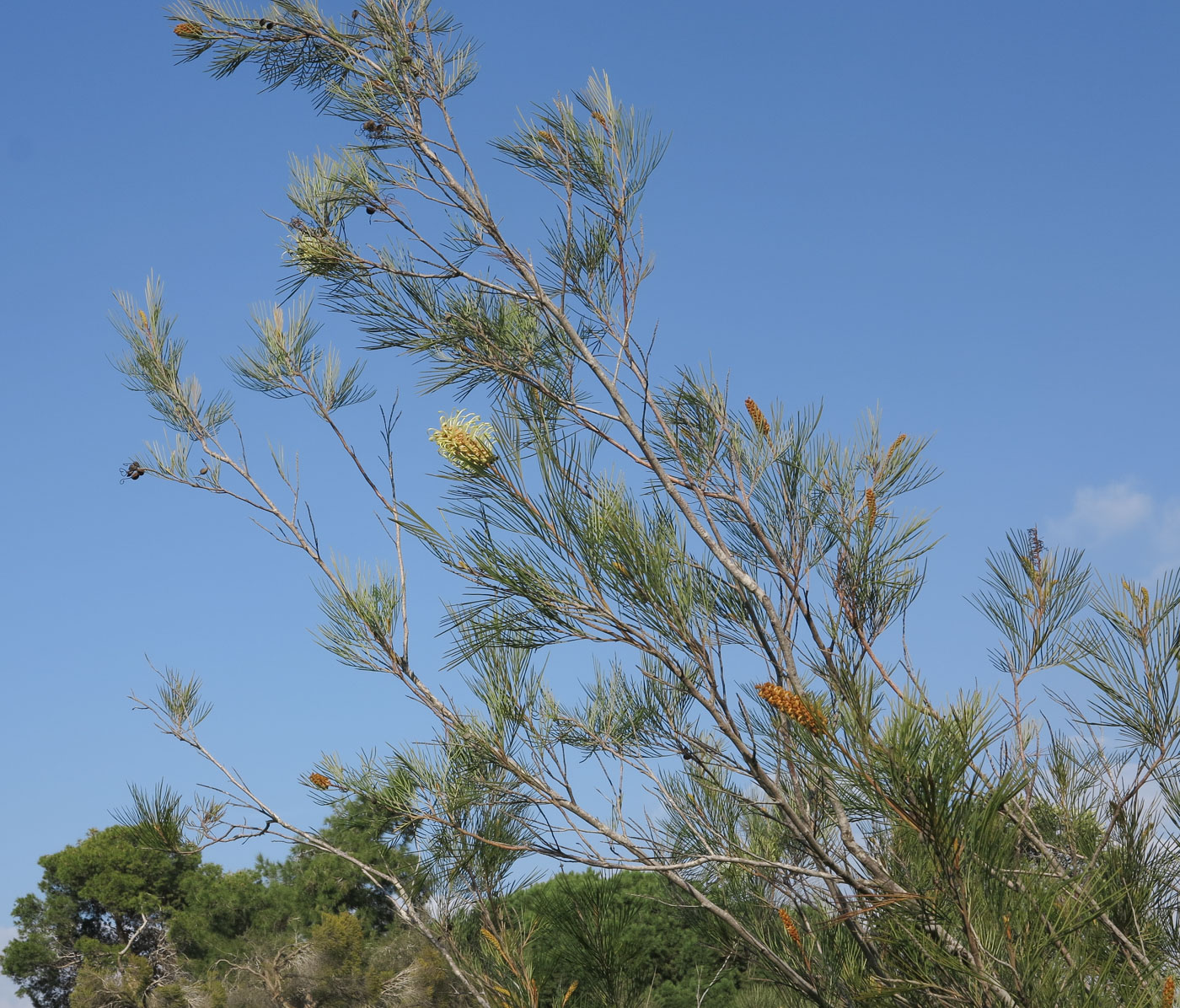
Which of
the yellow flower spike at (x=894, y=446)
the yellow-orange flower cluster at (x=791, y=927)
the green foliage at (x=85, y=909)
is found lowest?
the yellow-orange flower cluster at (x=791, y=927)

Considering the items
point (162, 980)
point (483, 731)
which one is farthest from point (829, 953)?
point (162, 980)

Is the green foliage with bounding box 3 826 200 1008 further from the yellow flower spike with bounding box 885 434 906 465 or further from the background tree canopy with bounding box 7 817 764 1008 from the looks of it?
the yellow flower spike with bounding box 885 434 906 465

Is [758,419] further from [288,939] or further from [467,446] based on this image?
[288,939]

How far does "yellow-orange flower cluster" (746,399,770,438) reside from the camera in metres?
1.62

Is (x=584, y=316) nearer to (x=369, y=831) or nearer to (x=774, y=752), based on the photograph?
(x=774, y=752)

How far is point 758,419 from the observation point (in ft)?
5.32

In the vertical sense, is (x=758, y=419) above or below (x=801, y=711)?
above

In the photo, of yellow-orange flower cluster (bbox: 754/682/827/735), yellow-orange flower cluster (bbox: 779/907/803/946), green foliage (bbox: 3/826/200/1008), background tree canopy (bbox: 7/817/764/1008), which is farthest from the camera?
green foliage (bbox: 3/826/200/1008)

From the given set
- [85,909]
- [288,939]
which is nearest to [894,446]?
[288,939]

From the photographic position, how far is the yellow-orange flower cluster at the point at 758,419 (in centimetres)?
162

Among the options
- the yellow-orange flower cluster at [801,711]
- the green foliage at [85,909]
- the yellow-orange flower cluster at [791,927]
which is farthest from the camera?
the green foliage at [85,909]

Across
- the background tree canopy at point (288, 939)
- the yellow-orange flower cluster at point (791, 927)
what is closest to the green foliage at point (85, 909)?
the background tree canopy at point (288, 939)

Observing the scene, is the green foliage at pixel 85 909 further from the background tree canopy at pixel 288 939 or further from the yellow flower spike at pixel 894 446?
the yellow flower spike at pixel 894 446

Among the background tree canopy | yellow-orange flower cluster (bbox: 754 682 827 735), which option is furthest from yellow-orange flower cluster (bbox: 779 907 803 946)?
yellow-orange flower cluster (bbox: 754 682 827 735)
